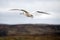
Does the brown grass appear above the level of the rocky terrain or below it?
below

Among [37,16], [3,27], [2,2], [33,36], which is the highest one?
[2,2]

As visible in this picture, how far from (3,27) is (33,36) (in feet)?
1.17

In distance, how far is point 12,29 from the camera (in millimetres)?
1307

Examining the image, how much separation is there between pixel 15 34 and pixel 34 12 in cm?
33

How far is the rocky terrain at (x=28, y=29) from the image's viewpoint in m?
1.30

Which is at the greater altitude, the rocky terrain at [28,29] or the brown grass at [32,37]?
the rocky terrain at [28,29]

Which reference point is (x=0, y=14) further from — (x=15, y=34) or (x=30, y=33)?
(x=30, y=33)

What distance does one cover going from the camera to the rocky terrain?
1.30 metres

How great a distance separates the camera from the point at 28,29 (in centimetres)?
131

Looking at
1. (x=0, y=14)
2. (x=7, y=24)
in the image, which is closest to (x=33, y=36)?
(x=7, y=24)

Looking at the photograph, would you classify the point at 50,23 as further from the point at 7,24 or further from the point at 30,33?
the point at 7,24

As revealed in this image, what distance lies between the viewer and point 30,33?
4.31 feet

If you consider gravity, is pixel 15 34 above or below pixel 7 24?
below

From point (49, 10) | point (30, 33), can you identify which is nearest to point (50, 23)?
point (49, 10)
